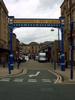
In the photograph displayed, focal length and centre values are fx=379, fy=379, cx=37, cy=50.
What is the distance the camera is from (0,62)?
84812 mm

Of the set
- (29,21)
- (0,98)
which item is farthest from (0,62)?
(0,98)

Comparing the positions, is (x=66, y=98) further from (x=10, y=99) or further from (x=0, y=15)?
(x=0, y=15)

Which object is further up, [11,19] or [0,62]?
[11,19]

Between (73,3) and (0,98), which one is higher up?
(73,3)

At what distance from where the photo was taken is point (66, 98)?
1880cm

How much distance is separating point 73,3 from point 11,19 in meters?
22.1

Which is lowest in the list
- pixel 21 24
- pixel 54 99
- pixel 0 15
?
pixel 54 99

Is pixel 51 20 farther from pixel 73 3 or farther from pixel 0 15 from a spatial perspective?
pixel 0 15

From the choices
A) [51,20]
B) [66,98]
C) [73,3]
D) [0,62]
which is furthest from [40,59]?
[66,98]

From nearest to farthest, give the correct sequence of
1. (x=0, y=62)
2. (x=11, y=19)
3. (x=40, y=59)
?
1. (x=11, y=19)
2. (x=0, y=62)
3. (x=40, y=59)

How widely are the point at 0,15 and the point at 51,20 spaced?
3062cm

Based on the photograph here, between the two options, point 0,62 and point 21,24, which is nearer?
point 21,24

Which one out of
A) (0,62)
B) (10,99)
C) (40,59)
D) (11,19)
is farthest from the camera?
(40,59)

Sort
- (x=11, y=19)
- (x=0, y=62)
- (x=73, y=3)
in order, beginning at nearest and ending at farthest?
1. (x=11, y=19)
2. (x=73, y=3)
3. (x=0, y=62)
